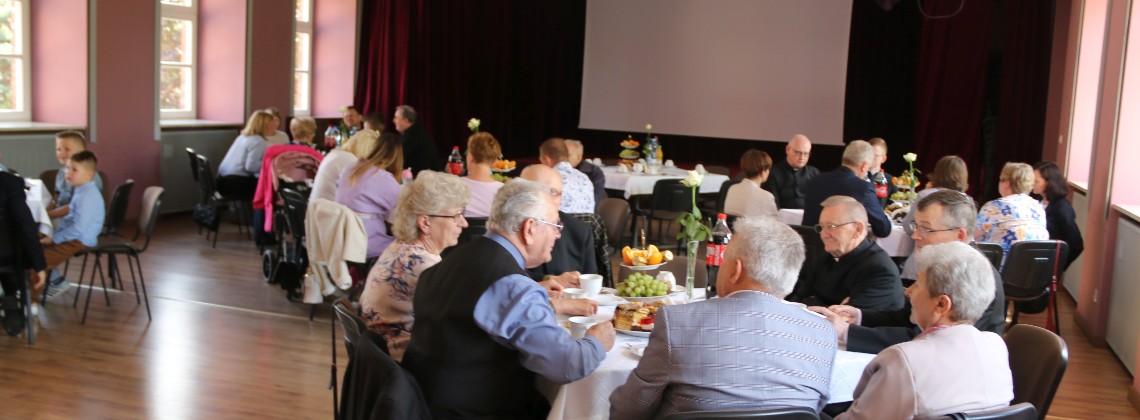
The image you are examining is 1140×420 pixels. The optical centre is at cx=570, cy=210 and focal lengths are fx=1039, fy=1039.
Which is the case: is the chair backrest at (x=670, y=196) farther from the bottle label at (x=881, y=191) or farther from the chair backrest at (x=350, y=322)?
the chair backrest at (x=350, y=322)

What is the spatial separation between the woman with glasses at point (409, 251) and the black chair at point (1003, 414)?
65.6 inches

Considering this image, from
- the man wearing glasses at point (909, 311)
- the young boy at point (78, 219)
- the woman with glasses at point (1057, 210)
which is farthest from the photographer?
the woman with glasses at point (1057, 210)

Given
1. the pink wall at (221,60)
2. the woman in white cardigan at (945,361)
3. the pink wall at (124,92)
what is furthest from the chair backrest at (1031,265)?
the pink wall at (221,60)

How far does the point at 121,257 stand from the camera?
25.8 ft

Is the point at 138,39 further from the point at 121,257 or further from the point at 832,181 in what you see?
the point at 832,181

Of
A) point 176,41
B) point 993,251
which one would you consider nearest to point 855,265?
point 993,251

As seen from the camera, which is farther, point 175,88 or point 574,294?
point 175,88

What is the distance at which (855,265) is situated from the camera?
3740 mm

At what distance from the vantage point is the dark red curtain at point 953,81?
11422 mm

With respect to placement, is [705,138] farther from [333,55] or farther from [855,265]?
[855,265]

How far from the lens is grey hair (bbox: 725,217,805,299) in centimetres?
254

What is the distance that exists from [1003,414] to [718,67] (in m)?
11.0

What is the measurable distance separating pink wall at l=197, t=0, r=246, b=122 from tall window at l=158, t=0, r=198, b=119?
0.33 feet

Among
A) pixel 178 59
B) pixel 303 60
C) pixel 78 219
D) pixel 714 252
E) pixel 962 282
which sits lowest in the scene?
pixel 78 219
